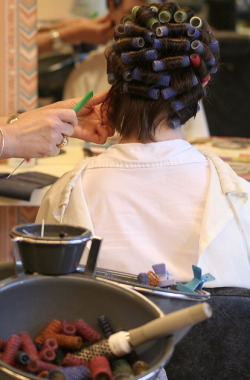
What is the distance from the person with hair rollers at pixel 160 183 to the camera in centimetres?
126

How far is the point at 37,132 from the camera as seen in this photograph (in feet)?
3.76

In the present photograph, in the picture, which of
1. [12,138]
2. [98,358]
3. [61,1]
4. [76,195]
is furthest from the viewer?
[61,1]

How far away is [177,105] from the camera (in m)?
1.33

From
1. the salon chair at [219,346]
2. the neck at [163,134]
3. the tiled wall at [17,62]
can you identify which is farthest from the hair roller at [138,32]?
the tiled wall at [17,62]

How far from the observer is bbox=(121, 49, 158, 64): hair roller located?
1.28 metres

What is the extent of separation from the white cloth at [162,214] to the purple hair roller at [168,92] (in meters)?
0.14

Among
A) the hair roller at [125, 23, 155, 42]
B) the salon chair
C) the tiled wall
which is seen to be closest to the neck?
the hair roller at [125, 23, 155, 42]

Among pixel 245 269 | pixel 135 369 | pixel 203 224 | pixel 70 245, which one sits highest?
pixel 70 245

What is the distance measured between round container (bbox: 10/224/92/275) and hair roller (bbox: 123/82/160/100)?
0.59m

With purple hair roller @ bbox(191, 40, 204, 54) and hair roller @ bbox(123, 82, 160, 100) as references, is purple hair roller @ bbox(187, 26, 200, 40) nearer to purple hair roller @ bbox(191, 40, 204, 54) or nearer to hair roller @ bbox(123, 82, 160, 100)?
purple hair roller @ bbox(191, 40, 204, 54)

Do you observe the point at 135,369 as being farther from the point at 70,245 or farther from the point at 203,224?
the point at 203,224

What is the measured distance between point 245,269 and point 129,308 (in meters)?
0.58

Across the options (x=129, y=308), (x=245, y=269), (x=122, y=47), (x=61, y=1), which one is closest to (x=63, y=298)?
(x=129, y=308)

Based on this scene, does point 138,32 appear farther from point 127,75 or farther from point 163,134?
point 163,134
